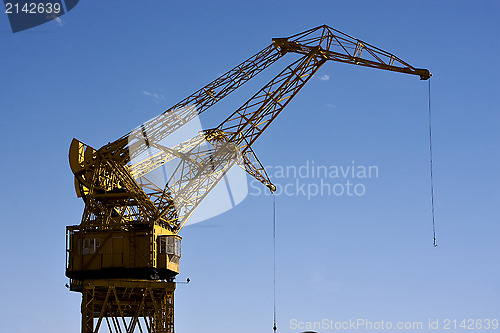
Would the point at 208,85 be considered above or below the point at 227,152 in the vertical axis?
above

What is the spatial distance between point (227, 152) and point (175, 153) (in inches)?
183

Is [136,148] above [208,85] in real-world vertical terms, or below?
below

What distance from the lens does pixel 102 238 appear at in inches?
3332

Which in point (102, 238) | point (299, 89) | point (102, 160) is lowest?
point (102, 238)

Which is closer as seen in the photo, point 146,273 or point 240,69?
point 146,273

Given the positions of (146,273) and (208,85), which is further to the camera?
(208,85)

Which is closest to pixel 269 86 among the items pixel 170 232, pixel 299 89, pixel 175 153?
pixel 299 89

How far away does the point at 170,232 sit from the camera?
87062mm

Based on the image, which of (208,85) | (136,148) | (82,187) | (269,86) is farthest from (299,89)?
(82,187)

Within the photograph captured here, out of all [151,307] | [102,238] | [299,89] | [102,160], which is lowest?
[151,307]

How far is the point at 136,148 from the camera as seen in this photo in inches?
3440

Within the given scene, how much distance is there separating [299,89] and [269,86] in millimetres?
2672

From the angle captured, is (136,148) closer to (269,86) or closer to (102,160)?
(102,160)

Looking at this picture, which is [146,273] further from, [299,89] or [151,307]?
[299,89]
